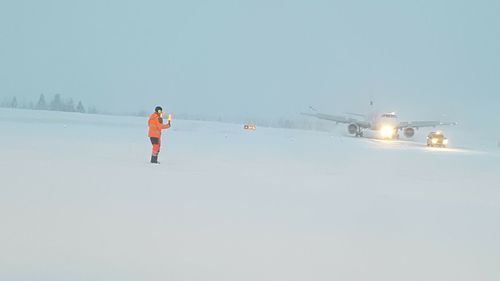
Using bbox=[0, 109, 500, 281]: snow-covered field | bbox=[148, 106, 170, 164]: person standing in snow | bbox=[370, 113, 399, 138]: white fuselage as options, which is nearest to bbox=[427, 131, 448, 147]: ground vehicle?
bbox=[370, 113, 399, 138]: white fuselage

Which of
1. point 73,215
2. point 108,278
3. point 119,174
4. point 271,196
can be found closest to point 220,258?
point 108,278

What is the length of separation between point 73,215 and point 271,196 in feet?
11.7

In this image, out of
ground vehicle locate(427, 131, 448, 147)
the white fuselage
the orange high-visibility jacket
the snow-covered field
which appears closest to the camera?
the snow-covered field

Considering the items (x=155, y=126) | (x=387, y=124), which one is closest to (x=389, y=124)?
(x=387, y=124)

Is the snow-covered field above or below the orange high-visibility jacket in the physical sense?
below

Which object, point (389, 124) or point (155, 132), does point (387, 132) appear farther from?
point (155, 132)

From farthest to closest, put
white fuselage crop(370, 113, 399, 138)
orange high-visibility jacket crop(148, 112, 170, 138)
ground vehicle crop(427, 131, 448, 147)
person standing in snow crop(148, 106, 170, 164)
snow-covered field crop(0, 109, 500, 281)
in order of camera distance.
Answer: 1. white fuselage crop(370, 113, 399, 138)
2. ground vehicle crop(427, 131, 448, 147)
3. orange high-visibility jacket crop(148, 112, 170, 138)
4. person standing in snow crop(148, 106, 170, 164)
5. snow-covered field crop(0, 109, 500, 281)

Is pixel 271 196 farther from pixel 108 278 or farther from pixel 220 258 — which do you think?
pixel 108 278

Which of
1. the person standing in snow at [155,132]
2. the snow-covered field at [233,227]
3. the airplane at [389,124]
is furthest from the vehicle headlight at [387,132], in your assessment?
the person standing in snow at [155,132]

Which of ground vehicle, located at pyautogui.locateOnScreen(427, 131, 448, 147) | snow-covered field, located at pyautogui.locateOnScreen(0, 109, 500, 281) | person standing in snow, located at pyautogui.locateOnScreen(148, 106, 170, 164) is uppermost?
ground vehicle, located at pyautogui.locateOnScreen(427, 131, 448, 147)

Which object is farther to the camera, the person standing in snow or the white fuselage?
the white fuselage

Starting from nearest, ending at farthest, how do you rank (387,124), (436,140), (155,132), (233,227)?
(233,227)
(155,132)
(436,140)
(387,124)

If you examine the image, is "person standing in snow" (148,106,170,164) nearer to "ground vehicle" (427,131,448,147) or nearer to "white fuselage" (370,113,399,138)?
"ground vehicle" (427,131,448,147)

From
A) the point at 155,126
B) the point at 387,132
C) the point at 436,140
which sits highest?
the point at 387,132
